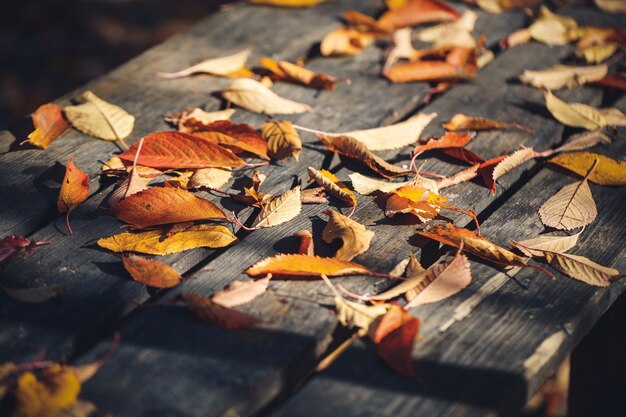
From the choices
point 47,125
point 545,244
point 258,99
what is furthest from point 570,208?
point 47,125

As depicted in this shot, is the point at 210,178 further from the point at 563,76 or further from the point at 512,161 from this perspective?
the point at 563,76

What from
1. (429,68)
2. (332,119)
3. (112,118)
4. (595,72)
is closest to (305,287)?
(332,119)

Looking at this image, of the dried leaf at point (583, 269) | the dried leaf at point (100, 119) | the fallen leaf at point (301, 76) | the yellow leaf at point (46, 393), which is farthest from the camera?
the fallen leaf at point (301, 76)

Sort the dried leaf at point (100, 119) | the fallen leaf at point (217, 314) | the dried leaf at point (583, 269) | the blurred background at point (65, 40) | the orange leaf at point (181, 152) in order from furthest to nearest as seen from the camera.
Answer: the blurred background at point (65, 40) → the dried leaf at point (100, 119) → the orange leaf at point (181, 152) → the dried leaf at point (583, 269) → the fallen leaf at point (217, 314)

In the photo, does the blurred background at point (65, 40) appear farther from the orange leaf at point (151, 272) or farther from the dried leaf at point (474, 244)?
the dried leaf at point (474, 244)

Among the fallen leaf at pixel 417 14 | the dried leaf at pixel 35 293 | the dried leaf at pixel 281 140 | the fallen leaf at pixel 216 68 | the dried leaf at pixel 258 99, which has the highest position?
the fallen leaf at pixel 417 14

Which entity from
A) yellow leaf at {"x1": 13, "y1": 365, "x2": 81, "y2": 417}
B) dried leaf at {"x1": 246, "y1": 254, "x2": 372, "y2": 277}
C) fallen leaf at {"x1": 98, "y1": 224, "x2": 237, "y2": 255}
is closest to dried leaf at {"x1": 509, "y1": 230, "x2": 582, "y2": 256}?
dried leaf at {"x1": 246, "y1": 254, "x2": 372, "y2": 277}

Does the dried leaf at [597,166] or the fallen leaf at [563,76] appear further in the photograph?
the fallen leaf at [563,76]

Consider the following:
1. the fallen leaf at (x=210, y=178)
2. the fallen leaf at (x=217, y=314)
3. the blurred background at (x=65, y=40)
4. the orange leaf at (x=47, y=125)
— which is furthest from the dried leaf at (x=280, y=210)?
the blurred background at (x=65, y=40)
